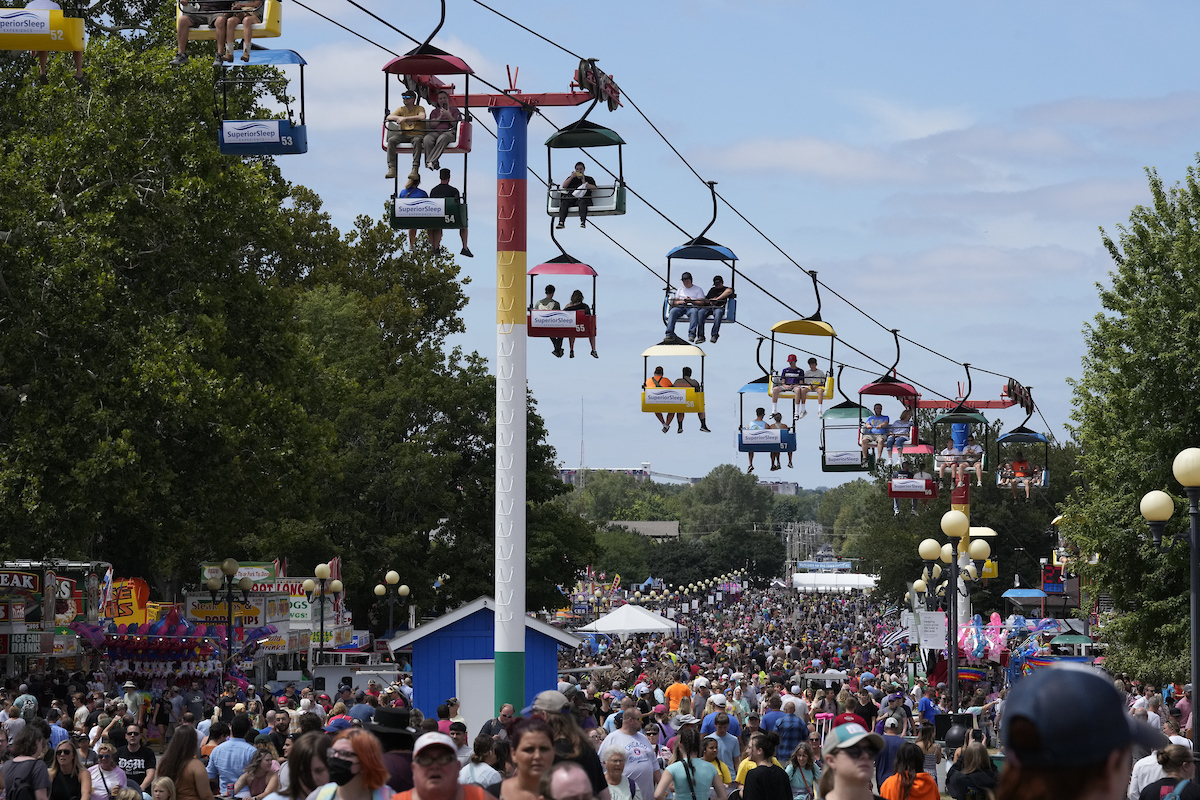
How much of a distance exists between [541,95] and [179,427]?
1318 centimetres

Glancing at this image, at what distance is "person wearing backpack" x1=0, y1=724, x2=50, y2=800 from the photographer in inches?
422

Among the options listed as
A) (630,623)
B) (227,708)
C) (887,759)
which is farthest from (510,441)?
(630,623)

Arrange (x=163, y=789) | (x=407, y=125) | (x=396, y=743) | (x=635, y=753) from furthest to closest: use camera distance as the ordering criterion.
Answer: (x=407, y=125)
(x=635, y=753)
(x=163, y=789)
(x=396, y=743)

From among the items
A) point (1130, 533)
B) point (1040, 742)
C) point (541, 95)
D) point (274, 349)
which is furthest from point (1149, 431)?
point (1040, 742)

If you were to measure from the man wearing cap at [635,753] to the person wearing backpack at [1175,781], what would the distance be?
11.5 ft

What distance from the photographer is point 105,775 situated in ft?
40.0

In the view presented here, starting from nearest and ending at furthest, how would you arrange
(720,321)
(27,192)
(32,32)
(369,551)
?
(32,32) < (720,321) < (27,192) < (369,551)

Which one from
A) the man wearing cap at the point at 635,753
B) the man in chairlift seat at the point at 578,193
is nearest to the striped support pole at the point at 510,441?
the man in chairlift seat at the point at 578,193

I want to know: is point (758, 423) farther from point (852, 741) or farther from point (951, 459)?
point (852, 741)

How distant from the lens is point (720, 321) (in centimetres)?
2225

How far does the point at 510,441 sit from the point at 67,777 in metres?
7.82

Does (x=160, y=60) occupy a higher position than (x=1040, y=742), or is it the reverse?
(x=160, y=60)

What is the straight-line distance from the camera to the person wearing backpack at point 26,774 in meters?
10.7

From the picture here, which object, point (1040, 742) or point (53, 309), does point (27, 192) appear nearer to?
point (53, 309)
